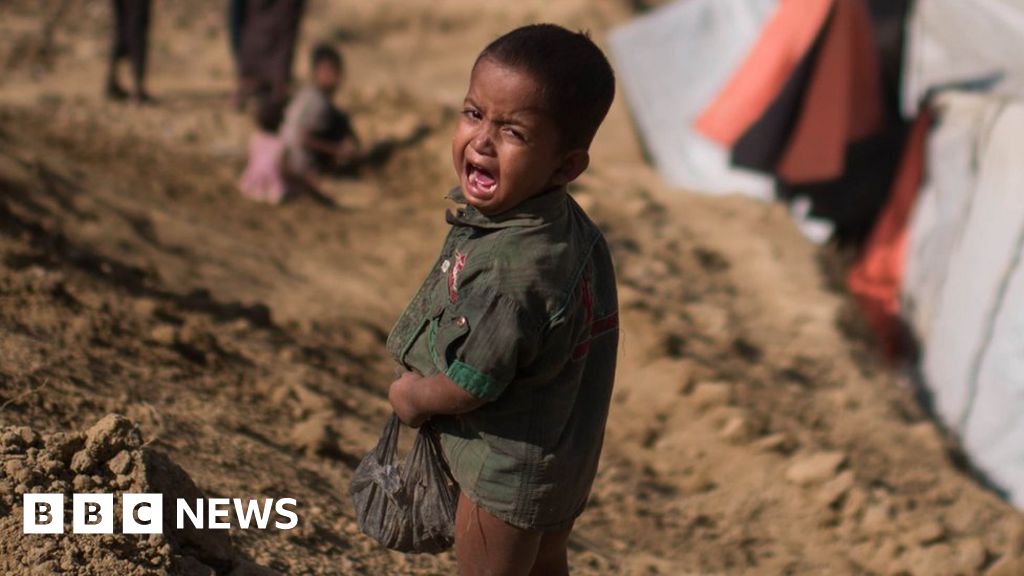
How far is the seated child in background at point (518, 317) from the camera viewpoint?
1.96 metres

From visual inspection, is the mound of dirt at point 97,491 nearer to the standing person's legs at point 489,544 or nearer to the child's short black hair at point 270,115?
the standing person's legs at point 489,544

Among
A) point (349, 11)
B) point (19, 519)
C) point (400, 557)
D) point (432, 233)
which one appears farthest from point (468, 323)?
point (349, 11)

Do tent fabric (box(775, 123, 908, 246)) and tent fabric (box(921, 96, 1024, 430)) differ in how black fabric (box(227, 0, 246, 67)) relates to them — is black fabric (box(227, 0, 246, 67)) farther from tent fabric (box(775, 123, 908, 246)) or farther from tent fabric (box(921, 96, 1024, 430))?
tent fabric (box(921, 96, 1024, 430))

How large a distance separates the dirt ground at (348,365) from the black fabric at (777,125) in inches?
12.1

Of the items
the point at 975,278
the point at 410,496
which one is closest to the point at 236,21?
the point at 975,278

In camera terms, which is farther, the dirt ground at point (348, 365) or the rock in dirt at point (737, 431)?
the rock in dirt at point (737, 431)

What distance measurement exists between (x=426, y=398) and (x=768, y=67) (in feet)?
15.6

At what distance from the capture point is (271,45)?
26.1 ft

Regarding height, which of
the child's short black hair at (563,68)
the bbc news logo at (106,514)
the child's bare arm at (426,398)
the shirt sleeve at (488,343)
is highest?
the child's short black hair at (563,68)

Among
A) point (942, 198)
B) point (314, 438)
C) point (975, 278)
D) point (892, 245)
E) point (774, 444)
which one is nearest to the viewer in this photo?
point (314, 438)

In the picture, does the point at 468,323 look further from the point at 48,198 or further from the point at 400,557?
the point at 48,198

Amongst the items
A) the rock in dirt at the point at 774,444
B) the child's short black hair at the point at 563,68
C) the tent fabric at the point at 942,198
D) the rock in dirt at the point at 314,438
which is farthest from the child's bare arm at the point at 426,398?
the tent fabric at the point at 942,198

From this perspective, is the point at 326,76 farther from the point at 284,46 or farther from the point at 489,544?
the point at 489,544

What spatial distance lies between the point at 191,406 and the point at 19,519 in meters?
1.10
